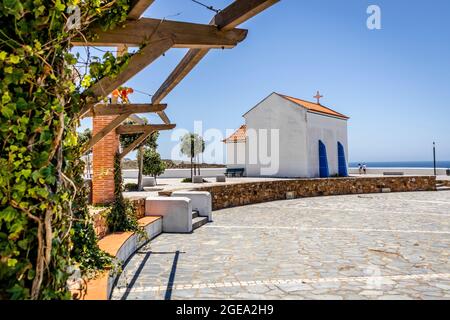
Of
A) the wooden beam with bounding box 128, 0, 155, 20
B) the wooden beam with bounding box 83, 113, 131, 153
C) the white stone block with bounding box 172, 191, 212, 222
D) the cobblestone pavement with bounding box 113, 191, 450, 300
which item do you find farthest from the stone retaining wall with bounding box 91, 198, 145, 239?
the wooden beam with bounding box 128, 0, 155, 20

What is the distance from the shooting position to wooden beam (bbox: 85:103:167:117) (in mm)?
6133

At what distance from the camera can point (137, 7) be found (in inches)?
127

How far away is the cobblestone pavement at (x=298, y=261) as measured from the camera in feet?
16.6

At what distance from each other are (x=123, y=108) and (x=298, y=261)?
4.75 meters

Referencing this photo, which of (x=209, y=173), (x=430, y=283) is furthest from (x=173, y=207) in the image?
(x=209, y=173)

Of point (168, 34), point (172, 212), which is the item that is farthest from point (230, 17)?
point (172, 212)

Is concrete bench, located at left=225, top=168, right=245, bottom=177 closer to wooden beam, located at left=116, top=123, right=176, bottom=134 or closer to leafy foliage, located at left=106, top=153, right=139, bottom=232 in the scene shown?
wooden beam, located at left=116, top=123, right=176, bottom=134

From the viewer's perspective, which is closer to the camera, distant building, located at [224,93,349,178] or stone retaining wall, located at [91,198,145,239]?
stone retaining wall, located at [91,198,145,239]

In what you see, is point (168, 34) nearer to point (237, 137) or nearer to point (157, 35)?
point (157, 35)

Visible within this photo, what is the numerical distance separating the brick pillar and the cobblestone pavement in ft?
6.28

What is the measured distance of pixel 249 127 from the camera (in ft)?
101

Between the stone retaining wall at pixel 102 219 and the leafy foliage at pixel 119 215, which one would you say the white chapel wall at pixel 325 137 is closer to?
the stone retaining wall at pixel 102 219

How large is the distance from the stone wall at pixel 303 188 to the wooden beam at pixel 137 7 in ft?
36.7

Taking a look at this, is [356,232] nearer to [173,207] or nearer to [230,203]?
[173,207]
